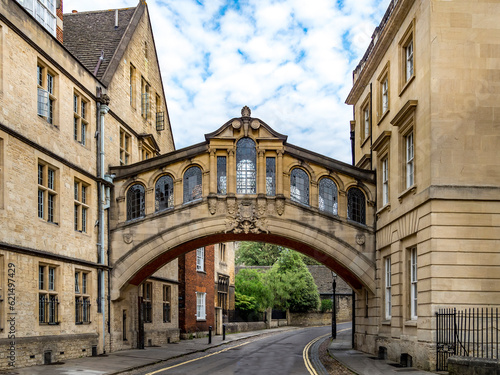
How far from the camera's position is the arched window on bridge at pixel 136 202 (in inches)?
1033

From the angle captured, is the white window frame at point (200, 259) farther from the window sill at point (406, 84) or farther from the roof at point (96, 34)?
the window sill at point (406, 84)

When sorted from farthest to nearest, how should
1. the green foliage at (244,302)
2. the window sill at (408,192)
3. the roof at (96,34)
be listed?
1. the green foliage at (244,302)
2. the roof at (96,34)
3. the window sill at (408,192)

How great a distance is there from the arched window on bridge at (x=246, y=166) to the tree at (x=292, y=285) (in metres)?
35.9

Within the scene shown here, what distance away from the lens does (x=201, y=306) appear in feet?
132

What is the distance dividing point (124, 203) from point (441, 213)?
538 inches

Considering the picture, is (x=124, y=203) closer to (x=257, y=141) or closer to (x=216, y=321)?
(x=257, y=141)

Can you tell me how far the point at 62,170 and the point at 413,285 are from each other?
1226 cm

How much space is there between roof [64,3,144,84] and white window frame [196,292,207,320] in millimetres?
17467

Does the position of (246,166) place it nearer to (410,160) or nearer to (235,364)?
(410,160)

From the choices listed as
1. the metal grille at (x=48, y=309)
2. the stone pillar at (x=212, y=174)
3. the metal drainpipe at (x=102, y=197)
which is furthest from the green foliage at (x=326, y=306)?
the metal grille at (x=48, y=309)

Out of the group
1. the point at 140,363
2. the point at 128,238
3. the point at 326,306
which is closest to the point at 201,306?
the point at 128,238

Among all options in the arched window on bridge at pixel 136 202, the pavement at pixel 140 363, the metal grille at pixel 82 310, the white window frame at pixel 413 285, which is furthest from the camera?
the arched window on bridge at pixel 136 202

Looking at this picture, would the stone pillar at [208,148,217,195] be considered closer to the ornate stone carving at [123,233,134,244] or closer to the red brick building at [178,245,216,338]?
the ornate stone carving at [123,233,134,244]

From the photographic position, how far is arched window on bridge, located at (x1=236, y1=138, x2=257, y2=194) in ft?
85.6
